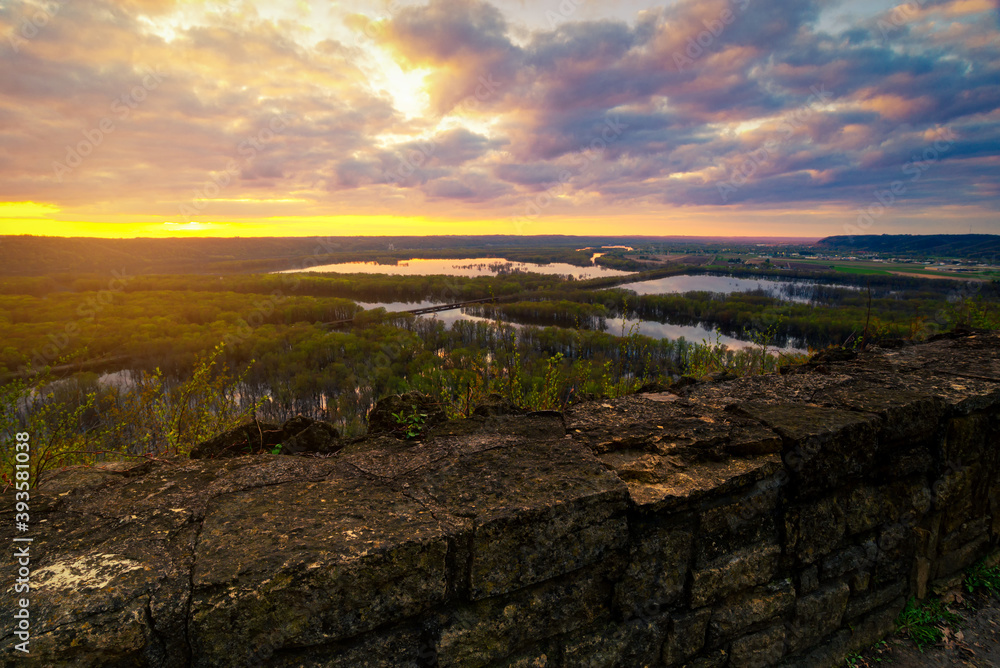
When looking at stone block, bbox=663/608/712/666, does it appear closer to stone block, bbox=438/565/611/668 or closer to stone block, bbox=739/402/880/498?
stone block, bbox=438/565/611/668

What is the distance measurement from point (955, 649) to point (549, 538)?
320 centimetres

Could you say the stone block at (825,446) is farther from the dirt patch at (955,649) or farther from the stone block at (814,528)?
the dirt patch at (955,649)

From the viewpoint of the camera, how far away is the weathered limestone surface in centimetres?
150

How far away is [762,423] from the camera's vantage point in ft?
9.00

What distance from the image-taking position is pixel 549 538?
6.24ft

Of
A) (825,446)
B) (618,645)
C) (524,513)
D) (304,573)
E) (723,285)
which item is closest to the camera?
(304,573)

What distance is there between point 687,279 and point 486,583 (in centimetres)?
8804

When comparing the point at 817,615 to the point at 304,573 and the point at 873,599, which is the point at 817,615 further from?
the point at 304,573

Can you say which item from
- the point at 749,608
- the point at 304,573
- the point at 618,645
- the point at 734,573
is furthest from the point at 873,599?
the point at 304,573

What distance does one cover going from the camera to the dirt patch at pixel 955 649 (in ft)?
8.97

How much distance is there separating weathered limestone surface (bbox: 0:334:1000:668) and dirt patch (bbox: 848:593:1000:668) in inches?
4.6

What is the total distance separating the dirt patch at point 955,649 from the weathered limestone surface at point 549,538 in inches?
4.6

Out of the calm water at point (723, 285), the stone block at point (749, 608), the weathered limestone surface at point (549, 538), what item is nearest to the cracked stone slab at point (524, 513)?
the weathered limestone surface at point (549, 538)

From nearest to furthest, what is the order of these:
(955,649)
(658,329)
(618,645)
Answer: (618,645) < (955,649) < (658,329)
